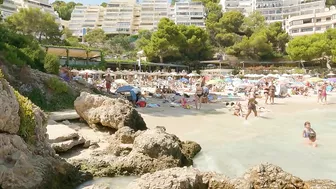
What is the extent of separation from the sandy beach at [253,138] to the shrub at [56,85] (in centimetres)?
353

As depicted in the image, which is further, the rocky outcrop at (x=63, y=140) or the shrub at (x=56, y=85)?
the shrub at (x=56, y=85)

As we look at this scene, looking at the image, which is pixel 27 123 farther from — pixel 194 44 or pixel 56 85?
pixel 194 44

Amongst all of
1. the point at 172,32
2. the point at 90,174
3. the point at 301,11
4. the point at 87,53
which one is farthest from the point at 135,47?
the point at 90,174

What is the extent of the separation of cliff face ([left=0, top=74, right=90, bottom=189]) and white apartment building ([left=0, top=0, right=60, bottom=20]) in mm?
73764

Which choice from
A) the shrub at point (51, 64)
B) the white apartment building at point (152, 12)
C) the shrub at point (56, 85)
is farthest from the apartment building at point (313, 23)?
the shrub at point (56, 85)

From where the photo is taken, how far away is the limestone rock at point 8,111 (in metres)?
5.45

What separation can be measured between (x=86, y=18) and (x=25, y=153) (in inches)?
3786

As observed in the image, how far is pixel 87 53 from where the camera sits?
141 ft

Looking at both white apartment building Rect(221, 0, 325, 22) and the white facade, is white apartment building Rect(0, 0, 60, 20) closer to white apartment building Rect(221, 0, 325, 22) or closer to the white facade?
the white facade

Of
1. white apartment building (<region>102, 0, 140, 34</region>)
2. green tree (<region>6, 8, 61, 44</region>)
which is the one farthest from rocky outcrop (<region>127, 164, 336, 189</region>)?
white apartment building (<region>102, 0, 140, 34</region>)

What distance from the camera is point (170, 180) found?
4.76m

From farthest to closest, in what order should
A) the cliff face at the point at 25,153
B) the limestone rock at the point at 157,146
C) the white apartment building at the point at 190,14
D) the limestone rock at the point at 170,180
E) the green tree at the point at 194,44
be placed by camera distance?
the white apartment building at the point at 190,14 < the green tree at the point at 194,44 < the limestone rock at the point at 157,146 < the cliff face at the point at 25,153 < the limestone rock at the point at 170,180

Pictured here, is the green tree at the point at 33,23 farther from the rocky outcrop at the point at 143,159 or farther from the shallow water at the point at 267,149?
the rocky outcrop at the point at 143,159

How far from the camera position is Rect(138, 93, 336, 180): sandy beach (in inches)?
313
